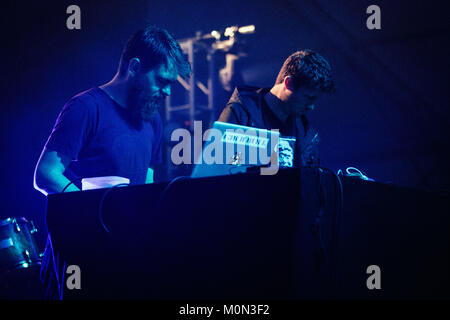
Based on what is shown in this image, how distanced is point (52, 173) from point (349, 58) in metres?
4.86

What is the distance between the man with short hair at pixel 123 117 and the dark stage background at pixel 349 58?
1047 millimetres

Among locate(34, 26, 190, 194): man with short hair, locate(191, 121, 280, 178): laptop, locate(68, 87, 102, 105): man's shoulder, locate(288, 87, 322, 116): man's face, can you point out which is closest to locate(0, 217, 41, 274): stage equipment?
locate(34, 26, 190, 194): man with short hair

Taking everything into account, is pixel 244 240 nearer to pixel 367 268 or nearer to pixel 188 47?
pixel 367 268

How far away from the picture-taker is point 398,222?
4.39 feet

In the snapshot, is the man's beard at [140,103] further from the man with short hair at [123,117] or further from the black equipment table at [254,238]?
the black equipment table at [254,238]

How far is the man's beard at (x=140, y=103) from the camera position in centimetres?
212

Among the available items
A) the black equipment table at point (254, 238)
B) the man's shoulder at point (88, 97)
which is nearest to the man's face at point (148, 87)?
the man's shoulder at point (88, 97)

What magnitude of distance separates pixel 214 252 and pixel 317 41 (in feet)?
17.2

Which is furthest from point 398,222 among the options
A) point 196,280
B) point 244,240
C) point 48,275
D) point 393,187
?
point 48,275

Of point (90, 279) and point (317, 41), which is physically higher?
point (317, 41)

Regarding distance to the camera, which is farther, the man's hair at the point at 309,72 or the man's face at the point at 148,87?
the man's hair at the point at 309,72

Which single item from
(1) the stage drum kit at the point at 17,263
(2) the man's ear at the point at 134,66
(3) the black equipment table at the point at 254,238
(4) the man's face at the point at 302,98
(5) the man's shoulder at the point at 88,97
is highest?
(2) the man's ear at the point at 134,66

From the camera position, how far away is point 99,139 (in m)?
1.99
